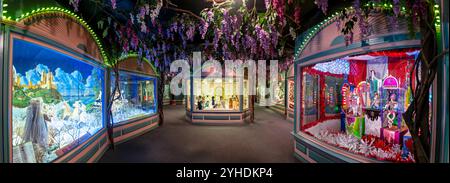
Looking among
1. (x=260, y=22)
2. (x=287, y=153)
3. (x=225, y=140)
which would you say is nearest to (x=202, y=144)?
(x=225, y=140)

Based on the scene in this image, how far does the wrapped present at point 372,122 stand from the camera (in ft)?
9.97

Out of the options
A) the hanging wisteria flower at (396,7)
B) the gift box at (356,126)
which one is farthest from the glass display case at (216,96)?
the hanging wisteria flower at (396,7)

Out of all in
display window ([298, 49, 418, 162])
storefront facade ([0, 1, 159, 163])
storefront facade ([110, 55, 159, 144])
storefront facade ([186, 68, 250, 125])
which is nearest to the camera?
storefront facade ([0, 1, 159, 163])

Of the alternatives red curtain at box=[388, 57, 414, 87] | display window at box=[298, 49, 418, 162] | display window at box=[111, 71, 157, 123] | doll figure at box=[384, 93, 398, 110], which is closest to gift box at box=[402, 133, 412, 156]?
display window at box=[298, 49, 418, 162]

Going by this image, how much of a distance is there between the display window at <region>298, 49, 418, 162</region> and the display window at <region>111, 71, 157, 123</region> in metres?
4.99

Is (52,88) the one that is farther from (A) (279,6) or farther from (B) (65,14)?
(A) (279,6)

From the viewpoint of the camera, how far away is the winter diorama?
6.44ft

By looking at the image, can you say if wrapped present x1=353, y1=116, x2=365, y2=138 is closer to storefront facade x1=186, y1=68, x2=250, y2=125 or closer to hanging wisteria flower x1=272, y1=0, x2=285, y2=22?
hanging wisteria flower x1=272, y1=0, x2=285, y2=22

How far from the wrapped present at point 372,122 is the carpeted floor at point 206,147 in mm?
1592

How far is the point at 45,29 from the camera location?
220 centimetres

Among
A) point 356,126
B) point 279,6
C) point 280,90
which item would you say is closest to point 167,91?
point 280,90

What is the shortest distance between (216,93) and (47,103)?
539cm

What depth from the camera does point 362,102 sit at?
332 cm

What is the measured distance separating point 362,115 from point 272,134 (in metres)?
2.65
